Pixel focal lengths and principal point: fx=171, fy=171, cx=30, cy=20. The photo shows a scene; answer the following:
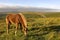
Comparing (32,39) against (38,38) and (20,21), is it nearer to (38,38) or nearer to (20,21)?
(38,38)

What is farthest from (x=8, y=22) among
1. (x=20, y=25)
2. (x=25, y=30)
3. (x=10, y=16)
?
(x=25, y=30)

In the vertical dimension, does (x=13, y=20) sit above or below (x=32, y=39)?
above

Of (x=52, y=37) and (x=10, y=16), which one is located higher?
(x=10, y=16)

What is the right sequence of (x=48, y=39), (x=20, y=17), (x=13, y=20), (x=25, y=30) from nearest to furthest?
1. (x=48, y=39)
2. (x=25, y=30)
3. (x=20, y=17)
4. (x=13, y=20)

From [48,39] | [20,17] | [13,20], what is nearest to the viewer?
[48,39]

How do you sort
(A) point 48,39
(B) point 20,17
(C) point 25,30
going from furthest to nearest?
(B) point 20,17, (C) point 25,30, (A) point 48,39

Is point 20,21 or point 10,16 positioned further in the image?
point 10,16

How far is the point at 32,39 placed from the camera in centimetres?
1073

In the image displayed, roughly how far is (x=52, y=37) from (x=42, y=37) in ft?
2.17

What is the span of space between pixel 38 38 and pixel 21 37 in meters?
1.19

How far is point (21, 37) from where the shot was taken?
11352mm

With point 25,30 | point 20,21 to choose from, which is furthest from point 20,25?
point 25,30

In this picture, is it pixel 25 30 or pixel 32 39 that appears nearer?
pixel 32 39

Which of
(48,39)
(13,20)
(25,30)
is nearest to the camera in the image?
(48,39)
